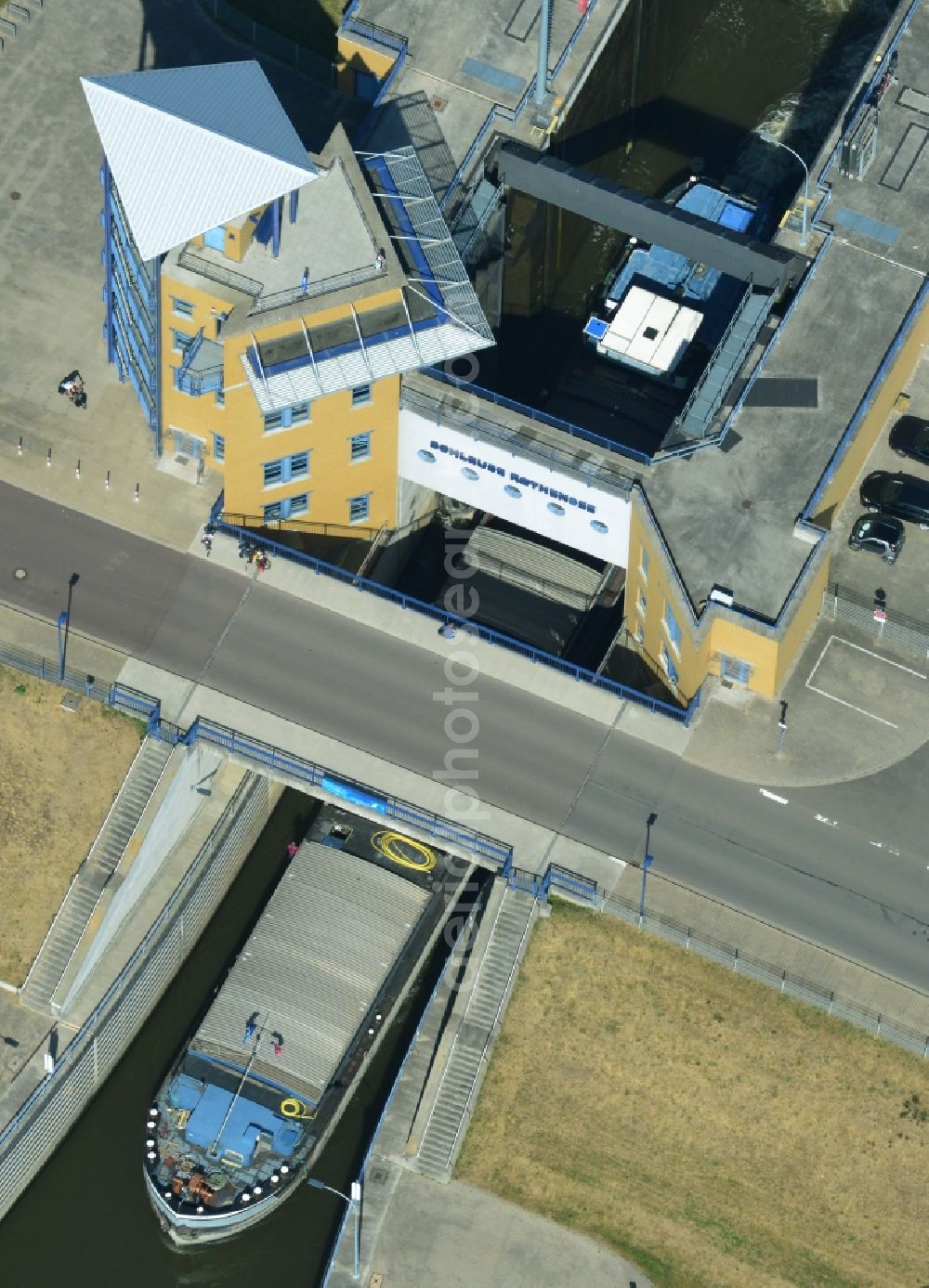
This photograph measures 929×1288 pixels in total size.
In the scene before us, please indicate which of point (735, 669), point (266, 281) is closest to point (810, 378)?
point (735, 669)

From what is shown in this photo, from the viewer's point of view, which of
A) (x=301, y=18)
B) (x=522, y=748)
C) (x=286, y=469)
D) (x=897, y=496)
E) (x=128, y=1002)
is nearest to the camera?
(x=522, y=748)

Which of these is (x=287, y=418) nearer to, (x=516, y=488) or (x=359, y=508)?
(x=359, y=508)

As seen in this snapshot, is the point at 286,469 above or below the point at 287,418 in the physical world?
below

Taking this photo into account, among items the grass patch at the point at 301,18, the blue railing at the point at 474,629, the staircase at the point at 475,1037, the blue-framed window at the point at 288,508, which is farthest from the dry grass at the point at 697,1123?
the grass patch at the point at 301,18

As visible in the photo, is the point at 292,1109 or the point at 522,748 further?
the point at 522,748

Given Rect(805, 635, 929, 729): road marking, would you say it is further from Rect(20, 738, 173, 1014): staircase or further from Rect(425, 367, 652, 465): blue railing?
Rect(20, 738, 173, 1014): staircase

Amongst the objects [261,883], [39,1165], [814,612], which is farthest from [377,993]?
[814,612]

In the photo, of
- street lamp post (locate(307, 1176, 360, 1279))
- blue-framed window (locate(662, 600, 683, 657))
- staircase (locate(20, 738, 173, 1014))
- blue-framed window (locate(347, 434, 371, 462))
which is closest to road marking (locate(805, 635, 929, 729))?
blue-framed window (locate(662, 600, 683, 657))

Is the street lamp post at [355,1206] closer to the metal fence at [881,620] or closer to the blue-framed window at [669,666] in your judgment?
the blue-framed window at [669,666]
